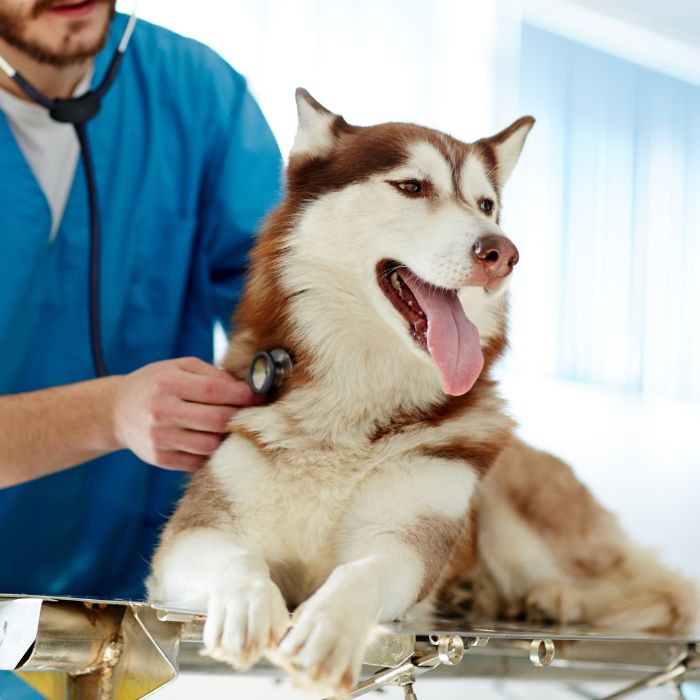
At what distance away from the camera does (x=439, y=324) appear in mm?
850

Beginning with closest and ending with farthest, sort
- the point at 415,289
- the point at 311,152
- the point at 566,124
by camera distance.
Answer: the point at 415,289, the point at 311,152, the point at 566,124

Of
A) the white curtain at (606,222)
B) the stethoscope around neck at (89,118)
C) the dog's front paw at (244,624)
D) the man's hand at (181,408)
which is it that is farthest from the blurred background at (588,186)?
the dog's front paw at (244,624)


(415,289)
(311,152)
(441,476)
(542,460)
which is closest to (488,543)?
(542,460)

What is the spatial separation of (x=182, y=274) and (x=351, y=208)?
52cm

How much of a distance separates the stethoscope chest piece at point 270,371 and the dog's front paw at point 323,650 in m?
0.34

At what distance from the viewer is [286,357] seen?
0.95 m

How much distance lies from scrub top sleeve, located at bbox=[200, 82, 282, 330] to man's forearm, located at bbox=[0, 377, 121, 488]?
332 millimetres

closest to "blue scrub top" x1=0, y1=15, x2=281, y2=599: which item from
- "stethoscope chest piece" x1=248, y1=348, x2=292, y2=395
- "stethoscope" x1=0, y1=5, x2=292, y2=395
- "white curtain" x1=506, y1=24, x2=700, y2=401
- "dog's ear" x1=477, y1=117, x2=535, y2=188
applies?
"stethoscope" x1=0, y1=5, x2=292, y2=395

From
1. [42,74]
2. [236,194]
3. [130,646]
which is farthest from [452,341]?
[42,74]

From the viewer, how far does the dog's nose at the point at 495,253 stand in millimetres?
805

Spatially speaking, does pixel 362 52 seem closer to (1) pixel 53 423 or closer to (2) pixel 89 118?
(2) pixel 89 118

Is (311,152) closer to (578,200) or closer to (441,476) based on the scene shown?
(441,476)

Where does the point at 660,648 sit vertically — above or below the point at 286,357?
below

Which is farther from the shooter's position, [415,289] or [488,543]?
[488,543]
